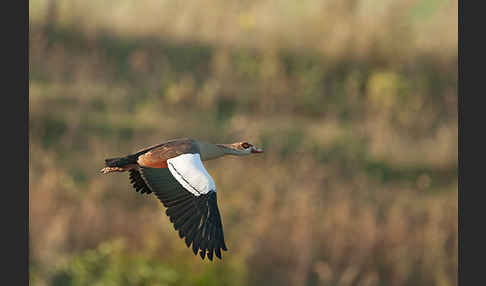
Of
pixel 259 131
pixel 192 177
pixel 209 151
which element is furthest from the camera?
pixel 259 131

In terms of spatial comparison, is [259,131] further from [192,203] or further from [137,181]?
[192,203]

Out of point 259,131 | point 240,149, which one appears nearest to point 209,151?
point 240,149

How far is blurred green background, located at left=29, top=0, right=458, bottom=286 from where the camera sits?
22.6ft

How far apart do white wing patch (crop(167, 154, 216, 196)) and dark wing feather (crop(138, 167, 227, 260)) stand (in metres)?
0.02

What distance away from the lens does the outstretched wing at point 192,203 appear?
3910 mm

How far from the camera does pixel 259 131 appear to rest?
8.05 m

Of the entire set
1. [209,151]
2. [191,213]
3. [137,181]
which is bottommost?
[191,213]

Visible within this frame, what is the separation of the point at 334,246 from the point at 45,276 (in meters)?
2.24

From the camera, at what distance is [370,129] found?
9.02m

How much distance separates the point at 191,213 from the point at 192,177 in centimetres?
16

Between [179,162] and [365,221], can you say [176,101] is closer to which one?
[365,221]

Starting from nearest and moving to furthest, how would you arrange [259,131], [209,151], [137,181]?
[209,151] < [137,181] < [259,131]

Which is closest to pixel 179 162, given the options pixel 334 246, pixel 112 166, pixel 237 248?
pixel 112 166

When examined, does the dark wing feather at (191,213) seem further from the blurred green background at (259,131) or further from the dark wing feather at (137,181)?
the blurred green background at (259,131)
